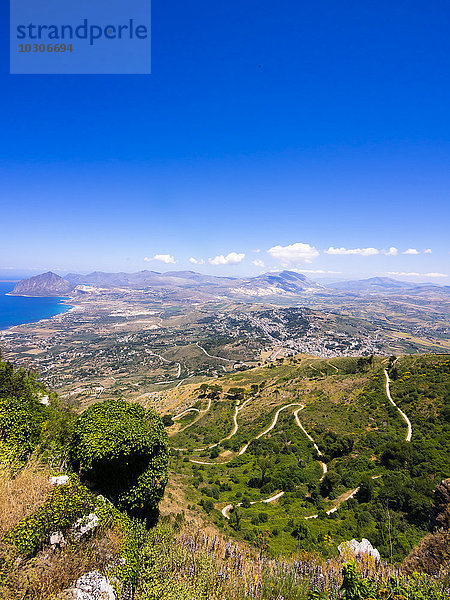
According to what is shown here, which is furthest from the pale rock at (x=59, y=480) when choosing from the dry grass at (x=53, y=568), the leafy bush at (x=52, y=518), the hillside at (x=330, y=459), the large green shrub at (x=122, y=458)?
the hillside at (x=330, y=459)

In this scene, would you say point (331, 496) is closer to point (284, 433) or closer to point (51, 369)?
point (284, 433)

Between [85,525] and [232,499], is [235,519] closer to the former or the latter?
[232,499]

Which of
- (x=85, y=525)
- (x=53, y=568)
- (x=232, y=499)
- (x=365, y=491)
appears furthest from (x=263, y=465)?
(x=53, y=568)

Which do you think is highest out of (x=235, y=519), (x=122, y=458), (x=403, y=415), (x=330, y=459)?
(x=122, y=458)

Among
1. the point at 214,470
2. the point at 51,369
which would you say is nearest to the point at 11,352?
the point at 51,369

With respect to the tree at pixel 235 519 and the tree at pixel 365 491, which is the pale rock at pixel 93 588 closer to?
the tree at pixel 235 519

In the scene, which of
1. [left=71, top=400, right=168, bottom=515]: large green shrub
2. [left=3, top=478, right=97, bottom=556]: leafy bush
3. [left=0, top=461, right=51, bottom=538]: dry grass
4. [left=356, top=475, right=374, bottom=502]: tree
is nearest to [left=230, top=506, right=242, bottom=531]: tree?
[left=71, top=400, right=168, bottom=515]: large green shrub

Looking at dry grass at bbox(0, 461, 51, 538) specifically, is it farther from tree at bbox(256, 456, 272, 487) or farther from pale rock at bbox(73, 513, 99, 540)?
tree at bbox(256, 456, 272, 487)
